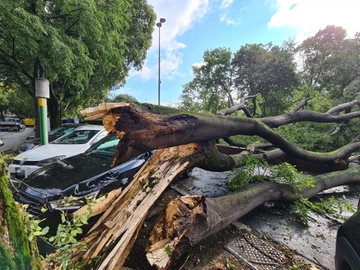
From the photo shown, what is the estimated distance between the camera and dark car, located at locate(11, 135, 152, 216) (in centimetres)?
261

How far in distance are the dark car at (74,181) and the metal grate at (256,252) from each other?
6.01 ft

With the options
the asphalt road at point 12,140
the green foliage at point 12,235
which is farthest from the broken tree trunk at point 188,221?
the asphalt road at point 12,140

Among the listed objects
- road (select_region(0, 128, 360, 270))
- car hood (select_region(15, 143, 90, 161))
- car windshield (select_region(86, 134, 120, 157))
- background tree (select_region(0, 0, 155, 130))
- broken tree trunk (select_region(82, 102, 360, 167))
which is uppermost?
background tree (select_region(0, 0, 155, 130))

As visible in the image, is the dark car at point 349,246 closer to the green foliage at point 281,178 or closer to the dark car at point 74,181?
the green foliage at point 281,178

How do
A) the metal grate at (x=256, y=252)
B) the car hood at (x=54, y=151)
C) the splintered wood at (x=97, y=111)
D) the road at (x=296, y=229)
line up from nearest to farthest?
the splintered wood at (x=97, y=111) → the metal grate at (x=256, y=252) → the road at (x=296, y=229) → the car hood at (x=54, y=151)

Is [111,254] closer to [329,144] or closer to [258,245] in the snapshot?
[258,245]

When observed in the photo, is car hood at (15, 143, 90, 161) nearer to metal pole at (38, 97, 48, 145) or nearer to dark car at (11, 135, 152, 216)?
metal pole at (38, 97, 48, 145)

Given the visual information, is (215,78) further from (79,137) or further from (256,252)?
(256,252)

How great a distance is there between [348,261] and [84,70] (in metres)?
9.77

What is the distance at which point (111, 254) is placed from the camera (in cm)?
174

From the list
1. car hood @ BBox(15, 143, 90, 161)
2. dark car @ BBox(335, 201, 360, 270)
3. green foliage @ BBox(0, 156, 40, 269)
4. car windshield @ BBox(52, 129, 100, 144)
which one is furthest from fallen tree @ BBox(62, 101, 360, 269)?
car windshield @ BBox(52, 129, 100, 144)

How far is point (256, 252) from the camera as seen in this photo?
7.84 feet

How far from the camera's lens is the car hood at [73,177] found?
8.96 feet

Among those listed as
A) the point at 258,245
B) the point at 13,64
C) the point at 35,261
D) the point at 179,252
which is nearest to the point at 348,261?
the point at 258,245
